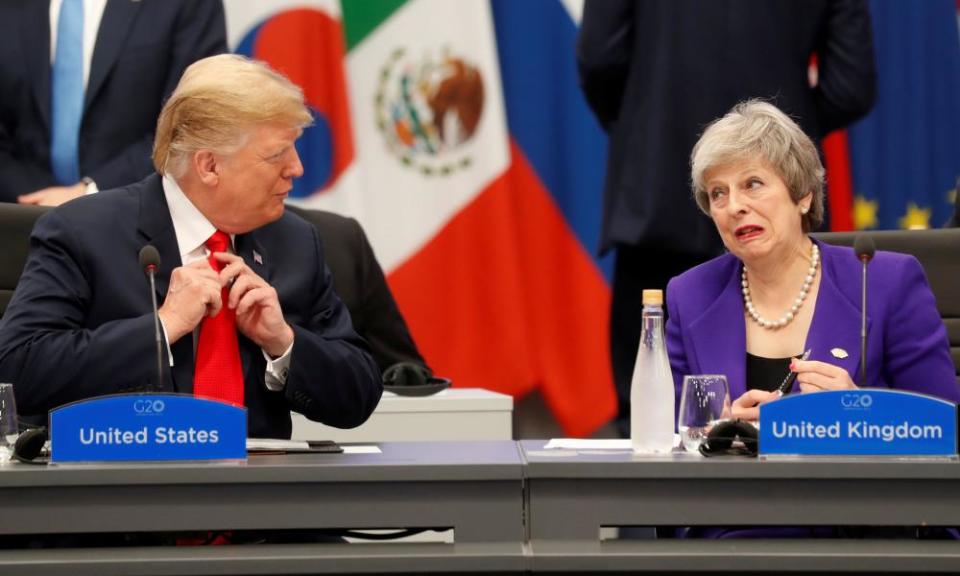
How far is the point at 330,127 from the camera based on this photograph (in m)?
5.05

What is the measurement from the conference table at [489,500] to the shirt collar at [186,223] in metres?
0.70

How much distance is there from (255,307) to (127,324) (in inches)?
8.4

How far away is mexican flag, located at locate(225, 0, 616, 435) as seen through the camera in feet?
16.5

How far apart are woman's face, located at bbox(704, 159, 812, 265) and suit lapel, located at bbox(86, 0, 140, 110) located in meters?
1.89

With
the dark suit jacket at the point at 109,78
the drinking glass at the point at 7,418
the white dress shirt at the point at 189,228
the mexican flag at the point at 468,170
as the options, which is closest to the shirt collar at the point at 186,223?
the white dress shirt at the point at 189,228

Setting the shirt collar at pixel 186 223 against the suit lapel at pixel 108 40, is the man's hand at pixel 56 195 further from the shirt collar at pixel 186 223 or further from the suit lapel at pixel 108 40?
the shirt collar at pixel 186 223

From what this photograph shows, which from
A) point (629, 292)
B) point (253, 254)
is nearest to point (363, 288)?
point (629, 292)

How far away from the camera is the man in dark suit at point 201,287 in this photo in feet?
7.75

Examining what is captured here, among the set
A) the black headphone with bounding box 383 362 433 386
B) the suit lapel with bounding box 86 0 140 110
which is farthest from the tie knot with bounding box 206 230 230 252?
the suit lapel with bounding box 86 0 140 110

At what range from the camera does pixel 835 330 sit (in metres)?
2.63

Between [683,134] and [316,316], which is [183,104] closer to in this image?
[316,316]

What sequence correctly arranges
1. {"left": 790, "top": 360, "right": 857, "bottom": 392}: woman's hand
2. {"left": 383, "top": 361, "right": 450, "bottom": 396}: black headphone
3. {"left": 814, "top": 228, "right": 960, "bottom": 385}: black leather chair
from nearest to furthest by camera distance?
{"left": 790, "top": 360, "right": 857, "bottom": 392}: woman's hand, {"left": 814, "top": 228, "right": 960, "bottom": 385}: black leather chair, {"left": 383, "top": 361, "right": 450, "bottom": 396}: black headphone

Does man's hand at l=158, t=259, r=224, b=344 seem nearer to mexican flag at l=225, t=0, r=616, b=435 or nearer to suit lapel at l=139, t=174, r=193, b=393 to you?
suit lapel at l=139, t=174, r=193, b=393

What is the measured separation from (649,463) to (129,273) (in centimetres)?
105
